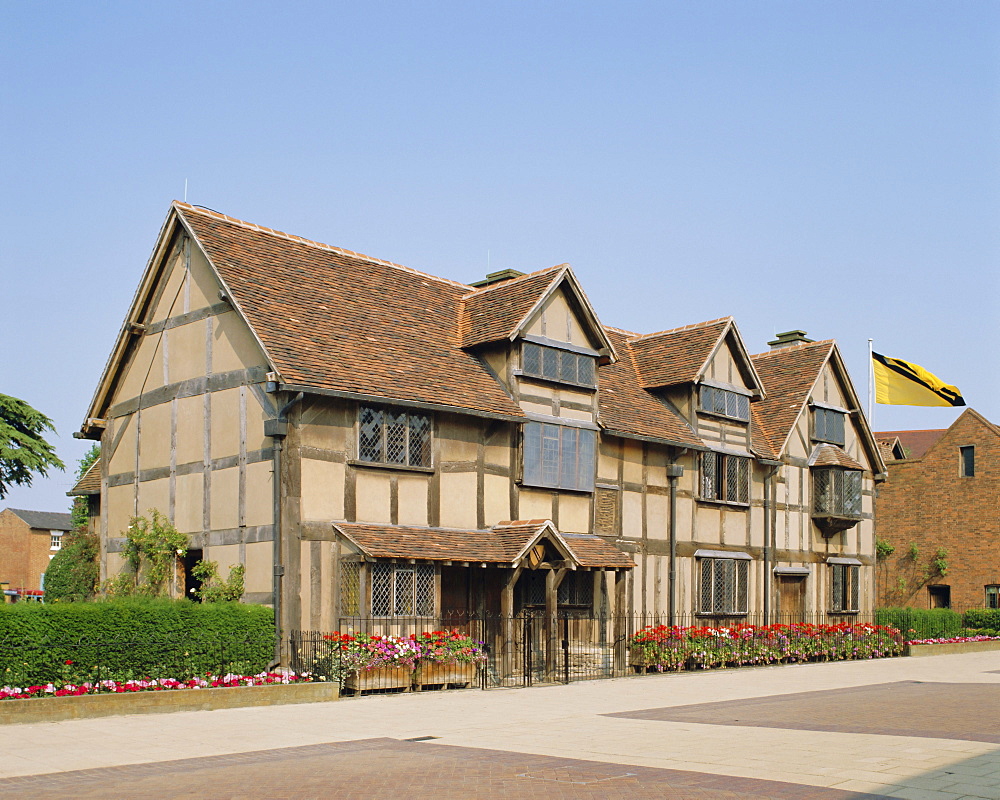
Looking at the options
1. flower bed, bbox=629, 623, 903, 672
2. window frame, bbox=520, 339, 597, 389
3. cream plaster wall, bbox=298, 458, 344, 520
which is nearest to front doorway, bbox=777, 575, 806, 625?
flower bed, bbox=629, 623, 903, 672

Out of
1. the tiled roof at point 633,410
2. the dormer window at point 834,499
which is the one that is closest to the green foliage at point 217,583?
the tiled roof at point 633,410

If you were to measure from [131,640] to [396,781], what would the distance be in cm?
862

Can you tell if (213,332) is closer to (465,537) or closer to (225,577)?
(225,577)

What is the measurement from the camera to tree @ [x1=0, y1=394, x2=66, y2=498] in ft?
137

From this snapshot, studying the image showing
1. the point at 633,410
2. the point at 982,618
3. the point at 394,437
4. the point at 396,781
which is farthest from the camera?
the point at 982,618

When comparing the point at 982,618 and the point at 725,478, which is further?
the point at 982,618

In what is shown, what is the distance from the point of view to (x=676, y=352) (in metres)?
32.2

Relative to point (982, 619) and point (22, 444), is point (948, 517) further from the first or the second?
point (22, 444)

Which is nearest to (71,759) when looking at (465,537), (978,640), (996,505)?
(465,537)

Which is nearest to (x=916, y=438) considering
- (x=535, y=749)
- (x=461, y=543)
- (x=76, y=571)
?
(x=461, y=543)

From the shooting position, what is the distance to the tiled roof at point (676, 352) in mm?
31109

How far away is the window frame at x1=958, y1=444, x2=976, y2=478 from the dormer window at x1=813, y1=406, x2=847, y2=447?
34.0ft

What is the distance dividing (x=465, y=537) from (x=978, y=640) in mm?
21540

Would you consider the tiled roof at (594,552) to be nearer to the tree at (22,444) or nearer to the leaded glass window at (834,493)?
the leaded glass window at (834,493)
